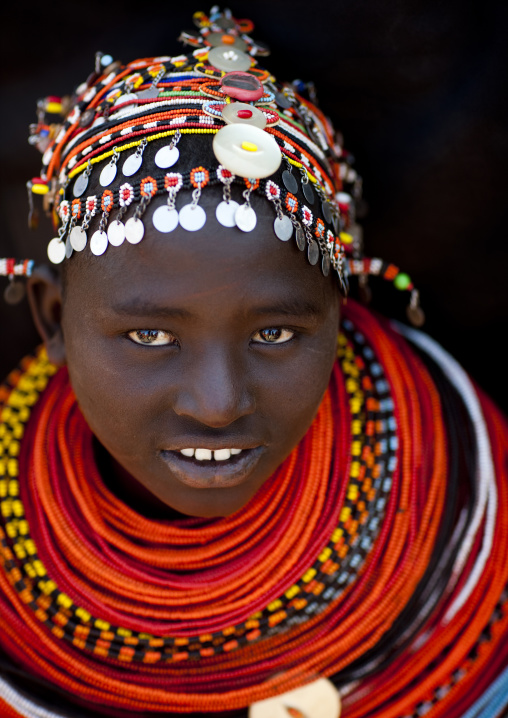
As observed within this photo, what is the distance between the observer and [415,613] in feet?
5.35

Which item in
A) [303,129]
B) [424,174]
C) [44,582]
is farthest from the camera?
[424,174]

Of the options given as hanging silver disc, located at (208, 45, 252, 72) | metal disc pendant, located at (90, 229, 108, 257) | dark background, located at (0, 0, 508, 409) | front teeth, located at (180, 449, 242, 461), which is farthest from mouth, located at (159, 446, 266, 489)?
dark background, located at (0, 0, 508, 409)

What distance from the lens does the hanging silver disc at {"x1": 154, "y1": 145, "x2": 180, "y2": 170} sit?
1.21 m

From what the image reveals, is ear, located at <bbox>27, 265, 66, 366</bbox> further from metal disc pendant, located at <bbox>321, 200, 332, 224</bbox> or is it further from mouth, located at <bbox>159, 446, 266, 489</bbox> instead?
metal disc pendant, located at <bbox>321, 200, 332, 224</bbox>

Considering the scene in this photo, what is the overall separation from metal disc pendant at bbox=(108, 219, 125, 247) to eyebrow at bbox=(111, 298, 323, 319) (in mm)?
98

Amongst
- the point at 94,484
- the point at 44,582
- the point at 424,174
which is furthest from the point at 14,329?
the point at 424,174

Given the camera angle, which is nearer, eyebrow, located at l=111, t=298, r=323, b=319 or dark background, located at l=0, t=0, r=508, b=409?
eyebrow, located at l=111, t=298, r=323, b=319

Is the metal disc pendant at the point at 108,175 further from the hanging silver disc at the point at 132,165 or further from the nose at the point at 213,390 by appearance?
the nose at the point at 213,390

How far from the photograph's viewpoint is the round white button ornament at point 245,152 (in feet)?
3.84

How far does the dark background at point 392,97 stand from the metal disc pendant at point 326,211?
49cm

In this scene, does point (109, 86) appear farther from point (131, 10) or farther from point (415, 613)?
point (415, 613)

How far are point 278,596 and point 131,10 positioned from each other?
1304mm

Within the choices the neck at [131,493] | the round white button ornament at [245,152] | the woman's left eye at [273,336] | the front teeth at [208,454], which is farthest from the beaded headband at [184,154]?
the neck at [131,493]

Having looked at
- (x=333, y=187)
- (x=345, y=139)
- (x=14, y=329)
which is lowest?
(x=14, y=329)
